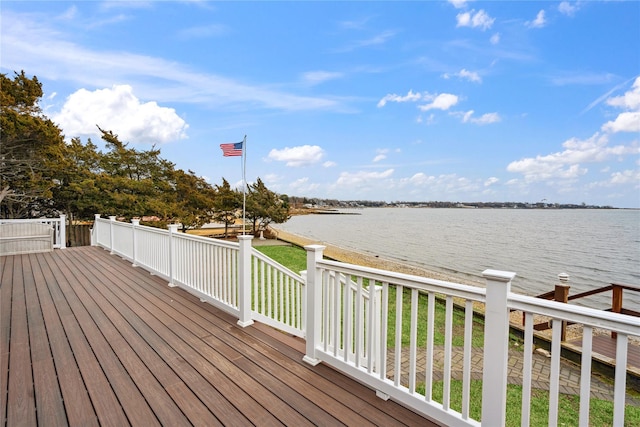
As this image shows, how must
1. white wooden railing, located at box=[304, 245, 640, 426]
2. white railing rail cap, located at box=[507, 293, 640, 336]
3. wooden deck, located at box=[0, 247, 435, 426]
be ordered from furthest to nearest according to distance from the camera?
wooden deck, located at box=[0, 247, 435, 426] → white wooden railing, located at box=[304, 245, 640, 426] → white railing rail cap, located at box=[507, 293, 640, 336]

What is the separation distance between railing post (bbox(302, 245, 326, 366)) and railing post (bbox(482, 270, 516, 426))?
1359mm

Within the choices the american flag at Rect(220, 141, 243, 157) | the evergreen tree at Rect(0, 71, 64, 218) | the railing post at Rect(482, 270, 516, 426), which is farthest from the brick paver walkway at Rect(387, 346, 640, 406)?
the evergreen tree at Rect(0, 71, 64, 218)

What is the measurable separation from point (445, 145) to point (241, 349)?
24.2 metres

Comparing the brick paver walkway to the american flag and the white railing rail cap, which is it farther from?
the american flag

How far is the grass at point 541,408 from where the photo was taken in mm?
3271

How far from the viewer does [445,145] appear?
23.7 m

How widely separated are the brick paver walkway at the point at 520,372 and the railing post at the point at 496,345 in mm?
2755

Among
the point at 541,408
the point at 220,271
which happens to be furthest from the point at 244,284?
the point at 541,408

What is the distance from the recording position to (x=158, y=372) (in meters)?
2.47

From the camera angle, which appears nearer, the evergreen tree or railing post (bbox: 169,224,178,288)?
railing post (bbox: 169,224,178,288)

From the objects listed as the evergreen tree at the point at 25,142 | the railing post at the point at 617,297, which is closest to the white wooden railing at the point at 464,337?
the railing post at the point at 617,297

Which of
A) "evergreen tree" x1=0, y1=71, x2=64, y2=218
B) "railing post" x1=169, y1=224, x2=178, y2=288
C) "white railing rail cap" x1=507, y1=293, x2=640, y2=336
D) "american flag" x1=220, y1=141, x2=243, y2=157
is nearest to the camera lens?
"white railing rail cap" x1=507, y1=293, x2=640, y2=336

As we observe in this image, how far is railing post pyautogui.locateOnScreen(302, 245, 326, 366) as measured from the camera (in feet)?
8.58

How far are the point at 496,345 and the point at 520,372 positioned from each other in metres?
3.99
